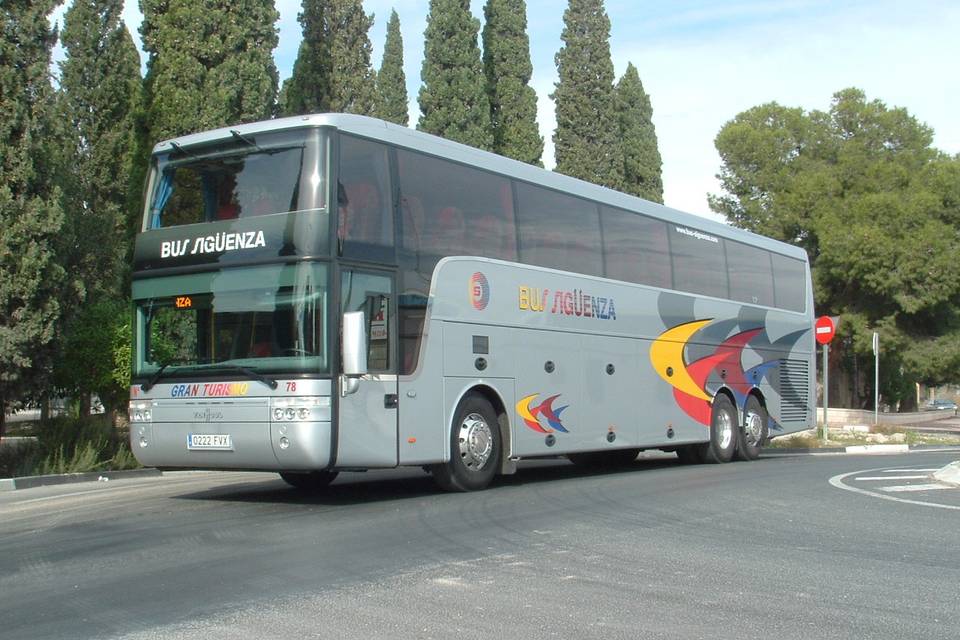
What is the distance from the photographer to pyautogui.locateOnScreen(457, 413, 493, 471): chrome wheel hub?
1298 centimetres

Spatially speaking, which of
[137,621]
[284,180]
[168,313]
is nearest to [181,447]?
[168,313]

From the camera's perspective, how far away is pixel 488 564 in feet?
25.9

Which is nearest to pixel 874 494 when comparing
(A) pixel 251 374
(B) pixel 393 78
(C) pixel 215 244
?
(A) pixel 251 374

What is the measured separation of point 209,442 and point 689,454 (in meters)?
10.2

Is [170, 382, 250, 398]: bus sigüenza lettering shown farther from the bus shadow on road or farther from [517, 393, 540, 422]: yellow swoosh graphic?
[517, 393, 540, 422]: yellow swoosh graphic

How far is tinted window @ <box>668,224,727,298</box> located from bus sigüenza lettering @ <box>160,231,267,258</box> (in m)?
8.30

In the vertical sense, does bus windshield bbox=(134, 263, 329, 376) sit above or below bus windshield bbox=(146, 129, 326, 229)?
below

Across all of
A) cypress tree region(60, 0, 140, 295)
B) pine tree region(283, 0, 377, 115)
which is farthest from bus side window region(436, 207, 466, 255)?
cypress tree region(60, 0, 140, 295)

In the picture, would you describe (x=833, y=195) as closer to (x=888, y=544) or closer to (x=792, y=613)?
(x=888, y=544)

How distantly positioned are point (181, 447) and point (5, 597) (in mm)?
4909

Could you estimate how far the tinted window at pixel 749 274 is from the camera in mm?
19891

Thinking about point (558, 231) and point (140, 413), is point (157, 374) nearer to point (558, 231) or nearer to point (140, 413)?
point (140, 413)

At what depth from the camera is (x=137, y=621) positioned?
619 centimetres

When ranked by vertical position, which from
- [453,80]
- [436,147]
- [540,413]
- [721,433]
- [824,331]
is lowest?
[721,433]
